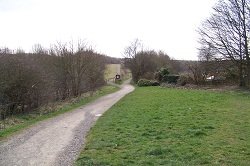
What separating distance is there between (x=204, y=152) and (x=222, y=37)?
28228 millimetres

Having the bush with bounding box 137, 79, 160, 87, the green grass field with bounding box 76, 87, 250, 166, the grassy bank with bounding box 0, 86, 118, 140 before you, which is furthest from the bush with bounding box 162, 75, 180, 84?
the green grass field with bounding box 76, 87, 250, 166

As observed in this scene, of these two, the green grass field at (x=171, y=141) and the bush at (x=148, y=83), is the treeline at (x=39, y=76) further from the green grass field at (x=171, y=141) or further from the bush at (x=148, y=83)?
the bush at (x=148, y=83)

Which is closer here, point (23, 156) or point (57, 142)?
point (23, 156)

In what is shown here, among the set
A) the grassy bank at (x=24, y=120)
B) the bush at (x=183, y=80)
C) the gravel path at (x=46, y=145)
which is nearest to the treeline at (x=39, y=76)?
the grassy bank at (x=24, y=120)

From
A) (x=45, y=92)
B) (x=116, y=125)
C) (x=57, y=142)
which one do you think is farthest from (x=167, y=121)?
(x=45, y=92)

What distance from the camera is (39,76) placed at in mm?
21844

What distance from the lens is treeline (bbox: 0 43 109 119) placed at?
63.3ft

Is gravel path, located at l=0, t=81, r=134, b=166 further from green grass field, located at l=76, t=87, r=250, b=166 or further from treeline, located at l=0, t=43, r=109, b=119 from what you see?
treeline, located at l=0, t=43, r=109, b=119

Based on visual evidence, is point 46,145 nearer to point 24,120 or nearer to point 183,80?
point 24,120

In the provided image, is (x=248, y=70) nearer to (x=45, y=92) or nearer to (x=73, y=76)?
(x=73, y=76)

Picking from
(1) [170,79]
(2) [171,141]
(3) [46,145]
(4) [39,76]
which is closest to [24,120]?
(4) [39,76]

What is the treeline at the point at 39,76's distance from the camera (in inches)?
759

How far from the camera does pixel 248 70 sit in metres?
33.9

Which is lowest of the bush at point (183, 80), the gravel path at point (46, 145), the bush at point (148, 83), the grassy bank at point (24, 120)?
the grassy bank at point (24, 120)
